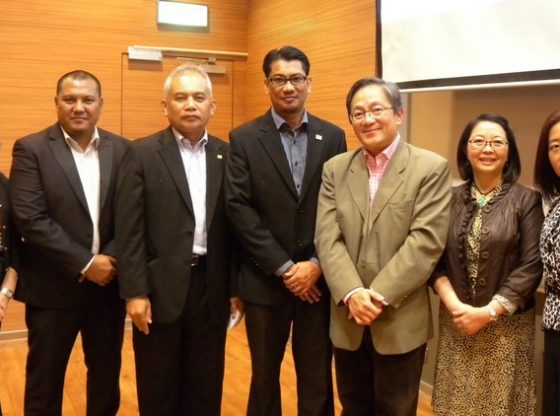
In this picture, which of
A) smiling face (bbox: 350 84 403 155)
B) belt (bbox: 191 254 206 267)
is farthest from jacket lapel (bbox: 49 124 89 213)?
smiling face (bbox: 350 84 403 155)

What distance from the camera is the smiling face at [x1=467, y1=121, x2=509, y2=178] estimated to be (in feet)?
7.29

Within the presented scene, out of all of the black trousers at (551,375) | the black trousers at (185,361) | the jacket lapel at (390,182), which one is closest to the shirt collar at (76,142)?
the black trousers at (185,361)

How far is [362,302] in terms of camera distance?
7.20 feet

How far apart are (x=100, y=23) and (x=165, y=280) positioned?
9.99ft

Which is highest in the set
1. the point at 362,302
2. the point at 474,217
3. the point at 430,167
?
the point at 430,167

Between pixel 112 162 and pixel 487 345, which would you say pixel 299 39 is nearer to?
pixel 112 162

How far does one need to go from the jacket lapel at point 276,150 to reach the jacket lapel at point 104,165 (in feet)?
2.20

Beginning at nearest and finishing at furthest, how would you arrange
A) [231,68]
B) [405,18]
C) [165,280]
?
[165,280] < [405,18] < [231,68]

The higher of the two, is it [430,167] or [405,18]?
[405,18]

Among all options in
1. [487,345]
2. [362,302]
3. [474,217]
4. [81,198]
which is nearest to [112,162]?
[81,198]

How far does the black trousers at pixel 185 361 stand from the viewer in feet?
8.27

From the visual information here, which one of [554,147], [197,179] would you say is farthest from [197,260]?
[554,147]

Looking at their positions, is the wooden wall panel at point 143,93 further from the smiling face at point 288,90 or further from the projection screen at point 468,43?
the smiling face at point 288,90

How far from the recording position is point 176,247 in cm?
246
